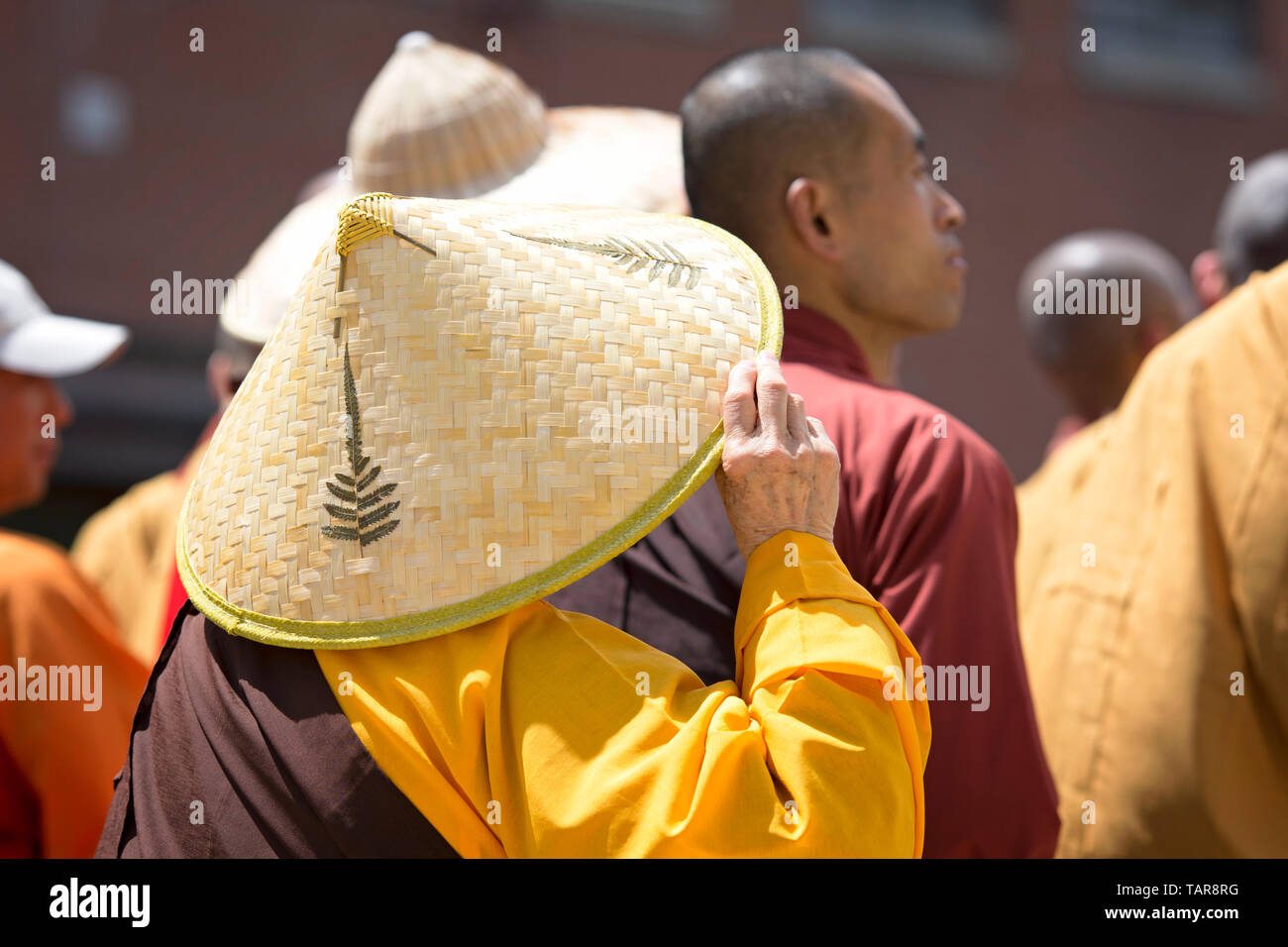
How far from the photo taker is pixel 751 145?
2279 millimetres

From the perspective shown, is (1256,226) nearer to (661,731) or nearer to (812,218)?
(812,218)

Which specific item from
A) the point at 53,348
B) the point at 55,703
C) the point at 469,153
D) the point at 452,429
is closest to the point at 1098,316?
the point at 469,153

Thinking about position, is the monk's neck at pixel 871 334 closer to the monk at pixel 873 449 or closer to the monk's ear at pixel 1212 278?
the monk at pixel 873 449

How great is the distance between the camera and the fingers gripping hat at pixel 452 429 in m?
1.39

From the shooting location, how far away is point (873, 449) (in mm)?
1968

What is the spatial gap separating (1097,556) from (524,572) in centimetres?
162

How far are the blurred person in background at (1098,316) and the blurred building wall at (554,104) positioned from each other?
18.8 feet

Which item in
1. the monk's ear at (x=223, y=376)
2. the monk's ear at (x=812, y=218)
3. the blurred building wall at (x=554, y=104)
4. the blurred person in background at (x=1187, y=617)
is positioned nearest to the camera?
the monk's ear at (x=812, y=218)

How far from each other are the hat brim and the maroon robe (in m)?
1.53

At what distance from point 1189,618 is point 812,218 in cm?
92

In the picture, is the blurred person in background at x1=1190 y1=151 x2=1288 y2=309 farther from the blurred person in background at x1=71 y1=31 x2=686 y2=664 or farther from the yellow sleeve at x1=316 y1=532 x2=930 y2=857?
the yellow sleeve at x1=316 y1=532 x2=930 y2=857

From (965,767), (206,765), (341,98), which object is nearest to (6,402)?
(206,765)

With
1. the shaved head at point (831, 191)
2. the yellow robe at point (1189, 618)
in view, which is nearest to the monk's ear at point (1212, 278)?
the yellow robe at point (1189, 618)

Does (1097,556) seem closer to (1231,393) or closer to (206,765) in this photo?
(1231,393)
